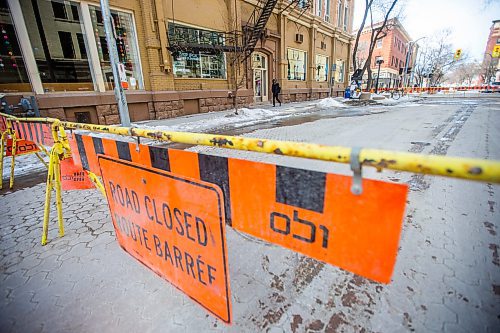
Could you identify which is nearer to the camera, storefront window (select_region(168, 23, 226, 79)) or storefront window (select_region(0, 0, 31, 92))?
storefront window (select_region(0, 0, 31, 92))

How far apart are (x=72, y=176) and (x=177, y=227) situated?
8.08ft

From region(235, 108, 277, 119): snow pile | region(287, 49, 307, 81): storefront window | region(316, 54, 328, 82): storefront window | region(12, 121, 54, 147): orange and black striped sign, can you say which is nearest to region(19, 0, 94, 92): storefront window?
region(235, 108, 277, 119): snow pile

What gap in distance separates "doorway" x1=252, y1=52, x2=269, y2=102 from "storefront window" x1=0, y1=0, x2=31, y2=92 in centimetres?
1300

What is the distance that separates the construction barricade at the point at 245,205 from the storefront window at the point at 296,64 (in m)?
21.3

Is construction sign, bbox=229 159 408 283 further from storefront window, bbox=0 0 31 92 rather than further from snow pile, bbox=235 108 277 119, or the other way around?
snow pile, bbox=235 108 277 119

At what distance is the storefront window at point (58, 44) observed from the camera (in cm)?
933

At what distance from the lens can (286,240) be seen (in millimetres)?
1124

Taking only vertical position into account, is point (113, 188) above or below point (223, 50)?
below

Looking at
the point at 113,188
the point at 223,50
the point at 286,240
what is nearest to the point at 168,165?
the point at 113,188

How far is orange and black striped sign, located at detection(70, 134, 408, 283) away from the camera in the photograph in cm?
85

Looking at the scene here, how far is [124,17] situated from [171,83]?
3300 mm

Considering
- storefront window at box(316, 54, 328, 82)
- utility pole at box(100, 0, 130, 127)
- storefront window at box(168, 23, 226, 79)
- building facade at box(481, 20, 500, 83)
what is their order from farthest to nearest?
building facade at box(481, 20, 500, 83)
storefront window at box(316, 54, 328, 82)
storefront window at box(168, 23, 226, 79)
utility pole at box(100, 0, 130, 127)

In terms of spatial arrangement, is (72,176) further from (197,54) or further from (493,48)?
(493,48)

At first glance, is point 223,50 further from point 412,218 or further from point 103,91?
point 412,218
